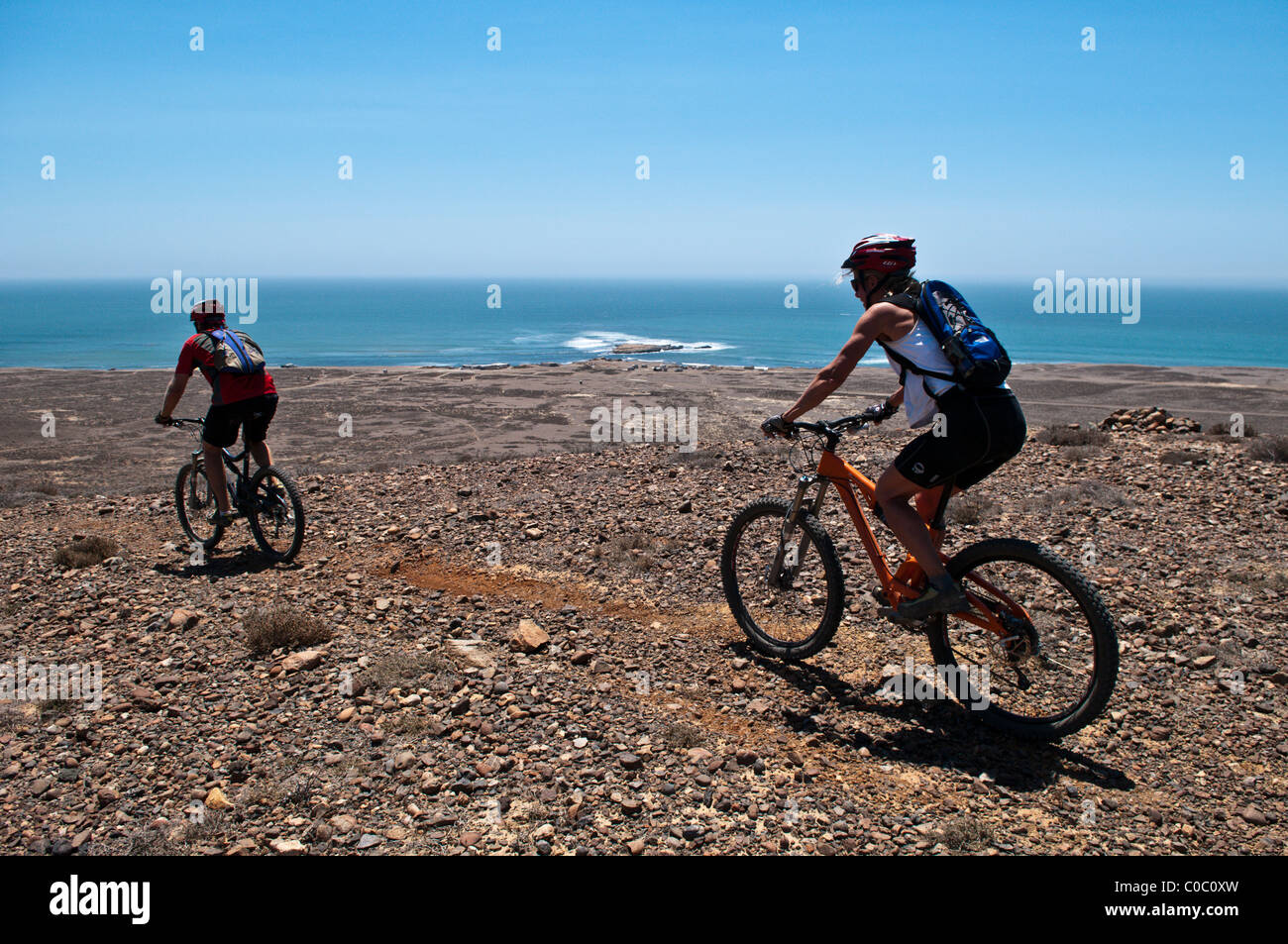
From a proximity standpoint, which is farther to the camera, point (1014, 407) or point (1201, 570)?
point (1201, 570)

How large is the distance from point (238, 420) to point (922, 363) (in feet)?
23.4

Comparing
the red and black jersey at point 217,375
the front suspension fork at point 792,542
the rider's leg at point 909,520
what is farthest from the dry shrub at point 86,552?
the rider's leg at point 909,520

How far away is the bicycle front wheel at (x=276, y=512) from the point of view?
8.16 m

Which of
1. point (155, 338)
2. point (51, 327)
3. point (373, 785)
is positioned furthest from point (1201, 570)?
point (51, 327)

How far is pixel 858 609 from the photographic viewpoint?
252 inches

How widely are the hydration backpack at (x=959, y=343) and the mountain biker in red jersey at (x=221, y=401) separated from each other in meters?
6.37

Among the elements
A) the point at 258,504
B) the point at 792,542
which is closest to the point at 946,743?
the point at 792,542

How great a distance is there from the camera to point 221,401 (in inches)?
324

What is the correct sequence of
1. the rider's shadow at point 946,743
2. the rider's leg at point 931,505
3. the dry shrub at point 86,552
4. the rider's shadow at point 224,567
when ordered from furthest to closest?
the dry shrub at point 86,552
the rider's shadow at point 224,567
the rider's leg at point 931,505
the rider's shadow at point 946,743

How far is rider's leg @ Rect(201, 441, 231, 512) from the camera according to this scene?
8469 mm

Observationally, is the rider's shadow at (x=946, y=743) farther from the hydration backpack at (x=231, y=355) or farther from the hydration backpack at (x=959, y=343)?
the hydration backpack at (x=231, y=355)

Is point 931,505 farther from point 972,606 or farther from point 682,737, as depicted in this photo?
point 682,737
